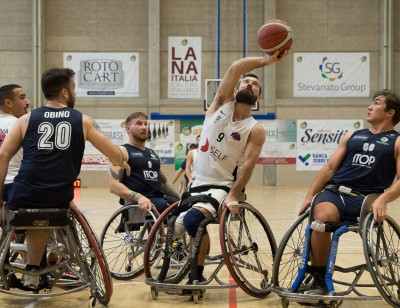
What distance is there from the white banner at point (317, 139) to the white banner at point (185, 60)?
3.47 meters

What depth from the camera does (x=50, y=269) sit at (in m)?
3.40

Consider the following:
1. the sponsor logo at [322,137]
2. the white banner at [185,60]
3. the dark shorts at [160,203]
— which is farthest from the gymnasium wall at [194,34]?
the dark shorts at [160,203]

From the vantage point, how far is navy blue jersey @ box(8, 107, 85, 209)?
3.34 metres

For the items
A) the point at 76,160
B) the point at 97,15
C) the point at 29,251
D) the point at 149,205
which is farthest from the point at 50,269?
the point at 97,15

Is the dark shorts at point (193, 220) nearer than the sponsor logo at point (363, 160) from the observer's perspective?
No

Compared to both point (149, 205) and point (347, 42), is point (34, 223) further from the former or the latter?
point (347, 42)

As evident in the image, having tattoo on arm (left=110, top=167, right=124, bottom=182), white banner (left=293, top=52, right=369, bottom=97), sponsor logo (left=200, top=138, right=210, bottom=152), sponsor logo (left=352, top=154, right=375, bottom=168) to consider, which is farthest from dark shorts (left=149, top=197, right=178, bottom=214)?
white banner (left=293, top=52, right=369, bottom=97)

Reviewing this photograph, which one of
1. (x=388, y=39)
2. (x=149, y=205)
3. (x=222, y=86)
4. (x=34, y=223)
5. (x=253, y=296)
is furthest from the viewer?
(x=388, y=39)

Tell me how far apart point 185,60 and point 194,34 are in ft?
2.74

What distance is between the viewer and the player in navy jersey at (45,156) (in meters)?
3.34

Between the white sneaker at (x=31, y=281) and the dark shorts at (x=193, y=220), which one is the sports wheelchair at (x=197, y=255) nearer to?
the dark shorts at (x=193, y=220)

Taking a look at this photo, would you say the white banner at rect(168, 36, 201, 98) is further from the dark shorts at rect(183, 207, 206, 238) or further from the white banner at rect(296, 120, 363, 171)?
the dark shorts at rect(183, 207, 206, 238)

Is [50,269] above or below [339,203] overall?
below

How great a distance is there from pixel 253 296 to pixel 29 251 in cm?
144
